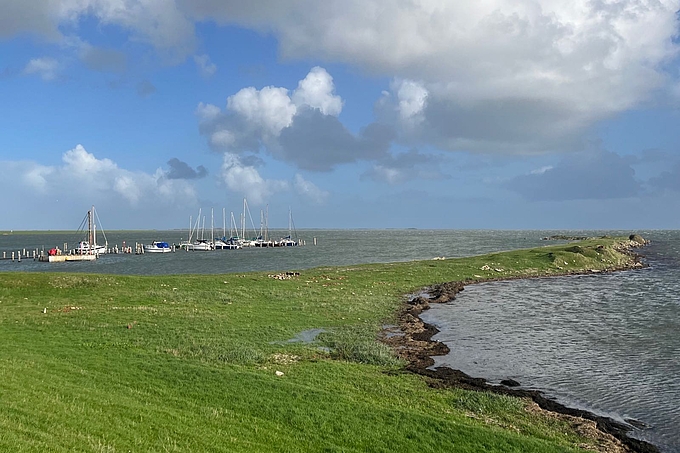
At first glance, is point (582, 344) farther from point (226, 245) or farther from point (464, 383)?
point (226, 245)

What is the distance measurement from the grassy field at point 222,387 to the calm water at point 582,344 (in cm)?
434

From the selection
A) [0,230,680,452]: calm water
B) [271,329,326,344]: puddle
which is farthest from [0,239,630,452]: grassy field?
[0,230,680,452]: calm water

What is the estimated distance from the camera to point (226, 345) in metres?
27.8

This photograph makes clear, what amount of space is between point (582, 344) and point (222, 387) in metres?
24.3

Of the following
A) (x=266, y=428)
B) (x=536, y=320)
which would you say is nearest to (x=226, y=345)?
(x=266, y=428)

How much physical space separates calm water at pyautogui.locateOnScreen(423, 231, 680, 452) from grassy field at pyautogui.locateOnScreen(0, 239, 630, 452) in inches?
171

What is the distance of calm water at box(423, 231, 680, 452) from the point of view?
881 inches

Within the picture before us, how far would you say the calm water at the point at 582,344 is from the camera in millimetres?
22375

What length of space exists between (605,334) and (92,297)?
40.1 meters

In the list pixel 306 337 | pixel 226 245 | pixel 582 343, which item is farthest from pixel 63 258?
pixel 582 343

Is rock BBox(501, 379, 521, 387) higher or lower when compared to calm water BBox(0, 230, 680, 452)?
higher

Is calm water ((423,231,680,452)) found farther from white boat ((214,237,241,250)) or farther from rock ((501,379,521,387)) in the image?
white boat ((214,237,241,250))

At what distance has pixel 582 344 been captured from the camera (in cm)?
3331

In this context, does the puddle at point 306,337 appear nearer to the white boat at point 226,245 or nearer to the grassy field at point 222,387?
the grassy field at point 222,387
